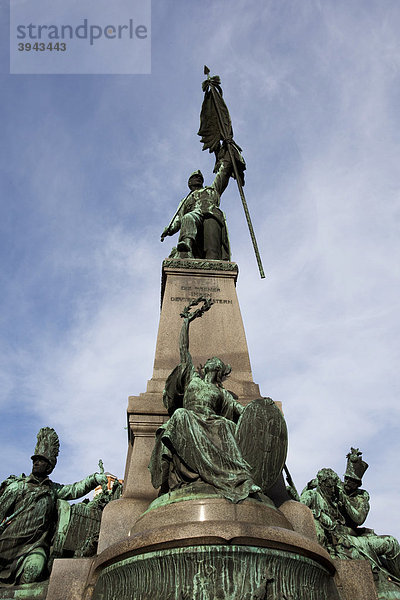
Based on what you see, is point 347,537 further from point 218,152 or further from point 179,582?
point 218,152

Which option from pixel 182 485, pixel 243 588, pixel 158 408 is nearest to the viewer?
pixel 243 588

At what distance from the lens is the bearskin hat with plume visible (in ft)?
24.6

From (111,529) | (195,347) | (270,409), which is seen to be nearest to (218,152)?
(195,347)

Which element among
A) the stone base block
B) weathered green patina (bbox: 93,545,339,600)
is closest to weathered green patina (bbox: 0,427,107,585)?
weathered green patina (bbox: 93,545,339,600)

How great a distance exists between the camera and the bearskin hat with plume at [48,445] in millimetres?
7508

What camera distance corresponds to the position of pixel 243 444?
19.3ft

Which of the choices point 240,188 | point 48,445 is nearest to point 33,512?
point 48,445

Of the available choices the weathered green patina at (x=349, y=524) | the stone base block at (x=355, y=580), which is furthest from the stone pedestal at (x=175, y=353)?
the stone base block at (x=355, y=580)

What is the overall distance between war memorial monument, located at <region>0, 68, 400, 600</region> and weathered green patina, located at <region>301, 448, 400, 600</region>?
2 cm

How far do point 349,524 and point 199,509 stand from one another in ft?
13.4

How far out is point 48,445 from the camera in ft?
24.8

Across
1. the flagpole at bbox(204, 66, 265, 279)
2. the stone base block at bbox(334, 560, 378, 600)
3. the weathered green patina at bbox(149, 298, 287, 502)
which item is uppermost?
the flagpole at bbox(204, 66, 265, 279)

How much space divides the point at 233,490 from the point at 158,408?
2.49 meters

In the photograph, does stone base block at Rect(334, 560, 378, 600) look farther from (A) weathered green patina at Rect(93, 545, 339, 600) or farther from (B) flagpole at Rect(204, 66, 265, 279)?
(B) flagpole at Rect(204, 66, 265, 279)
